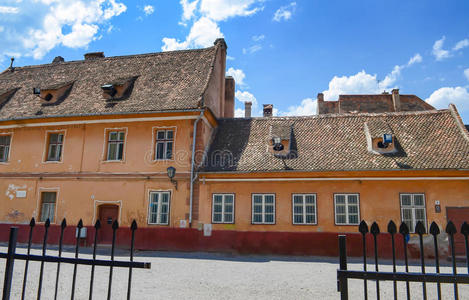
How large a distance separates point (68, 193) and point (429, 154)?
17.5 metres

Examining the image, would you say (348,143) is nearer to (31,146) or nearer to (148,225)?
(148,225)

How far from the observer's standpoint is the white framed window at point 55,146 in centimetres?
1869

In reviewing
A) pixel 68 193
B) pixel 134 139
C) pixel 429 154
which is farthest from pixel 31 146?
pixel 429 154

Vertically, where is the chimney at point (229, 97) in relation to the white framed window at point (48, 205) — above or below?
above

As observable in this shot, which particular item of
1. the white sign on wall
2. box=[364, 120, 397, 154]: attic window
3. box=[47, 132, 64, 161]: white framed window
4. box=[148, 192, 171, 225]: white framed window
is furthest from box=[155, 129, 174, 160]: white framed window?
box=[364, 120, 397, 154]: attic window

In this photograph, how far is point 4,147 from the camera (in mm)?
19578

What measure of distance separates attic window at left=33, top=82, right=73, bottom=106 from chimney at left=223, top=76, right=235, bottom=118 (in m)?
10.0

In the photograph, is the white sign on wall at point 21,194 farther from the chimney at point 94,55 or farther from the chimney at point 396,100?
the chimney at point 396,100

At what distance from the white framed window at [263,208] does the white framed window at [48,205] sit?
10.5 metres

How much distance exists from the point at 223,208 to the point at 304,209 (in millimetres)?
3724

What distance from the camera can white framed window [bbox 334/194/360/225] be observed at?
1517cm

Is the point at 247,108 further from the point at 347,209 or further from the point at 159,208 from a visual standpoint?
the point at 347,209

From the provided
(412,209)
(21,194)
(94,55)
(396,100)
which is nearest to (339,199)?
(412,209)

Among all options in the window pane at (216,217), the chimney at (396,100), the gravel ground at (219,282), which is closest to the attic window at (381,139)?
the gravel ground at (219,282)
